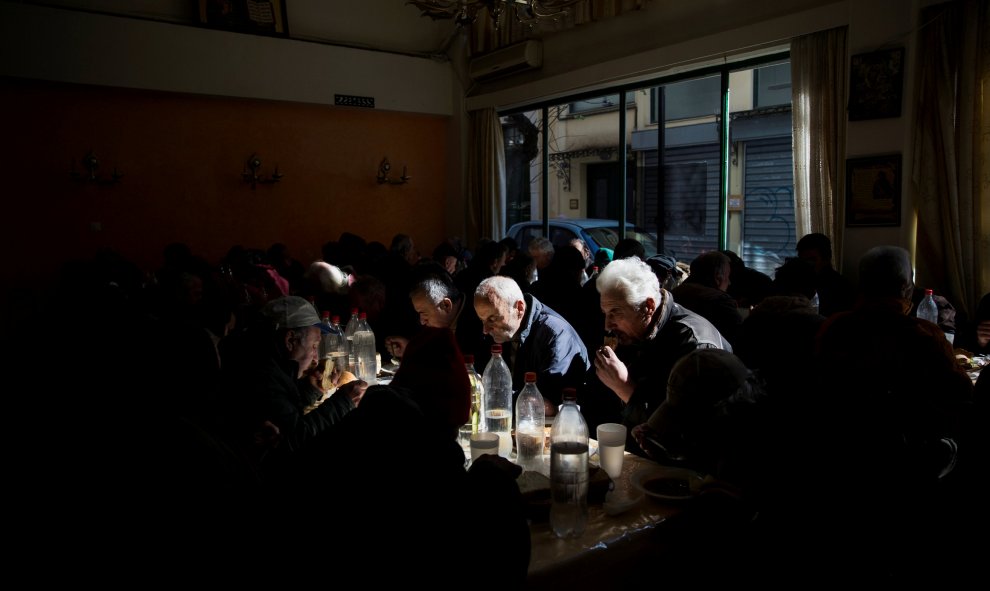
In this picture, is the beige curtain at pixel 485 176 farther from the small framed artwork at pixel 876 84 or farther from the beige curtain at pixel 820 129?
the small framed artwork at pixel 876 84

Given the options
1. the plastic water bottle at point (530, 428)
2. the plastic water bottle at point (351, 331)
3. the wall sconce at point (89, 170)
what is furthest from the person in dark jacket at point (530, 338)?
the wall sconce at point (89, 170)

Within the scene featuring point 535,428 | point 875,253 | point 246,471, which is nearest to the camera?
point 246,471

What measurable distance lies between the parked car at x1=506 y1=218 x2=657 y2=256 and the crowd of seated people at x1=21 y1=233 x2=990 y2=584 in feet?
15.1

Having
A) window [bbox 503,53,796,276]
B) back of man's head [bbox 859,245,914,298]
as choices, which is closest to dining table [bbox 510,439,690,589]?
back of man's head [bbox 859,245,914,298]

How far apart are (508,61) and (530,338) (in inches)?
A: 241

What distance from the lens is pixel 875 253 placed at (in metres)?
2.86

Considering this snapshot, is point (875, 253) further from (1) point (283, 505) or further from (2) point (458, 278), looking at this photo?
(2) point (458, 278)

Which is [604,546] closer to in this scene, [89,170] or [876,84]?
[876,84]

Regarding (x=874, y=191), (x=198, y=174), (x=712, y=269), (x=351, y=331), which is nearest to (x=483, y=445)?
(x=351, y=331)

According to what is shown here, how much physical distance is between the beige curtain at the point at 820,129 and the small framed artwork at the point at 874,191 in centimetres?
12

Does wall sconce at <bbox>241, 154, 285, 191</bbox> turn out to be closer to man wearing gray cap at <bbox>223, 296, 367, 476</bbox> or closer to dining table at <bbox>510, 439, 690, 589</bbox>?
man wearing gray cap at <bbox>223, 296, 367, 476</bbox>

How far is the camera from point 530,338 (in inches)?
127

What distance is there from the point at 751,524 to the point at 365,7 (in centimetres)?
892

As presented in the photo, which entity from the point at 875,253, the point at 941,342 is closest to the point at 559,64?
the point at 875,253
